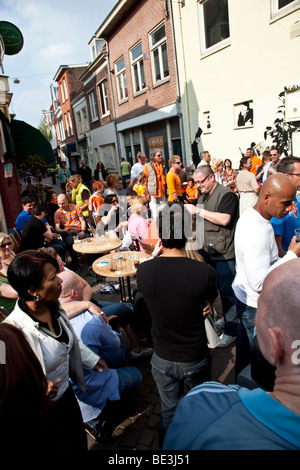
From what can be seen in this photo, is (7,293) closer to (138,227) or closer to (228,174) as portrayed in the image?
(138,227)

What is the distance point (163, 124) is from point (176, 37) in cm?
317

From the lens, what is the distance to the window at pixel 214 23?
26.4ft

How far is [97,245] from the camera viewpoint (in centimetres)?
511

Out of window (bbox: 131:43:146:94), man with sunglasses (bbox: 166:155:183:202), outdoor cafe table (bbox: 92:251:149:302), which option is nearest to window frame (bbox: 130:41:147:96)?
window (bbox: 131:43:146:94)

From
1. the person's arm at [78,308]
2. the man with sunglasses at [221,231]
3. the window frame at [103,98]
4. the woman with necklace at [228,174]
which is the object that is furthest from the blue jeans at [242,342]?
the window frame at [103,98]

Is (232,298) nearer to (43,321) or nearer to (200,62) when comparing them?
(43,321)

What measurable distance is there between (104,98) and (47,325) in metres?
18.7

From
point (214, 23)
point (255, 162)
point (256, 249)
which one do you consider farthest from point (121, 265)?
point (214, 23)

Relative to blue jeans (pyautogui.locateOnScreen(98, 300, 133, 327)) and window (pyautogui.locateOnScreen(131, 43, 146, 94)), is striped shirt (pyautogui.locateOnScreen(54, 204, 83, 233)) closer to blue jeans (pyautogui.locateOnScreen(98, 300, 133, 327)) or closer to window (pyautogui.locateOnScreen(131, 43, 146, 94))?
blue jeans (pyautogui.locateOnScreen(98, 300, 133, 327))

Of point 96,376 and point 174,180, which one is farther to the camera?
point 174,180

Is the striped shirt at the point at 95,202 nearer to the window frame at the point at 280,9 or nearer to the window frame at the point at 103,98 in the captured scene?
the window frame at the point at 280,9

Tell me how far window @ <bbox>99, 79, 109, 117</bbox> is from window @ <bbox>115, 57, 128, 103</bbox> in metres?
2.13

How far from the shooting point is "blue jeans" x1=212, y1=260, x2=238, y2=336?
309 cm

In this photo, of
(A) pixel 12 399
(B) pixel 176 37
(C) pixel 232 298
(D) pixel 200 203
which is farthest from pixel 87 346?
(B) pixel 176 37
